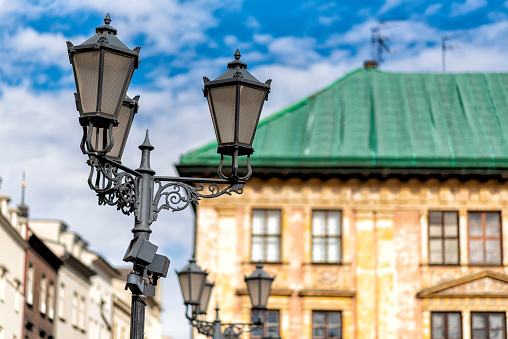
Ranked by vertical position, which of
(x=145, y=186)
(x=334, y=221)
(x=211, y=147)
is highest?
(x=211, y=147)

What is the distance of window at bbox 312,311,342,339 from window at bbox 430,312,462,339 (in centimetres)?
296

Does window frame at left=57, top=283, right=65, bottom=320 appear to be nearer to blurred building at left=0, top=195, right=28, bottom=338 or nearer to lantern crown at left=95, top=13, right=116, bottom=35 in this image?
blurred building at left=0, top=195, right=28, bottom=338

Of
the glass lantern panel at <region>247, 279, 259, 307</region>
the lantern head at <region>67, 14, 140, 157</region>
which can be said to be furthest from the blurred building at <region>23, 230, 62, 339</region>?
the lantern head at <region>67, 14, 140, 157</region>

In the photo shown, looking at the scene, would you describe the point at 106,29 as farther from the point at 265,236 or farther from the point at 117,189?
the point at 265,236

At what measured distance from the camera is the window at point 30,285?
48219 millimetres

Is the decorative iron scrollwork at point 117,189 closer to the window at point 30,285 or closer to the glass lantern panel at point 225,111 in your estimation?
the glass lantern panel at point 225,111

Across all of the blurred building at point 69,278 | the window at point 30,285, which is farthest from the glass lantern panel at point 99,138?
the blurred building at point 69,278

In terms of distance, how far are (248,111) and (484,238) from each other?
25.7 m

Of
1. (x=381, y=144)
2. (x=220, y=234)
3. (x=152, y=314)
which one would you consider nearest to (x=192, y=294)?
(x=220, y=234)

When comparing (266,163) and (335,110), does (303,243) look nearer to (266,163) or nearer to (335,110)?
(266,163)

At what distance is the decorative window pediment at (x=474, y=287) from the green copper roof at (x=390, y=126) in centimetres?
366

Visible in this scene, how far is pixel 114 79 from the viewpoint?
8.28 metres

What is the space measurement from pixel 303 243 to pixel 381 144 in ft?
14.4

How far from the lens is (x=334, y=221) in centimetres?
3412
